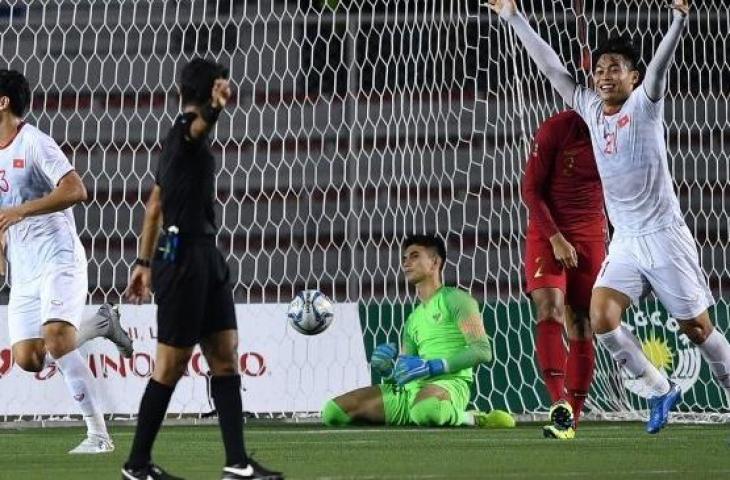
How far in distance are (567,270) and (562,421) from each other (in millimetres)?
822

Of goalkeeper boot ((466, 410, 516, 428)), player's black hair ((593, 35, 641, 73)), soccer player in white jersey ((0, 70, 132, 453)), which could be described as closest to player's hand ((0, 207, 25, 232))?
soccer player in white jersey ((0, 70, 132, 453))

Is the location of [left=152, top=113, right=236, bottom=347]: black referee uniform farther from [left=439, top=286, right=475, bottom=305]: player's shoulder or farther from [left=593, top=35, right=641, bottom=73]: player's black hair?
[left=439, top=286, right=475, bottom=305]: player's shoulder

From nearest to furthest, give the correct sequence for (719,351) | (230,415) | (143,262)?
(230,415), (143,262), (719,351)

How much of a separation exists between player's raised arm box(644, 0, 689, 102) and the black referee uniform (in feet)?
7.84

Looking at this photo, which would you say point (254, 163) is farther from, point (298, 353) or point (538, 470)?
point (538, 470)

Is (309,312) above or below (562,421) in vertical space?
above

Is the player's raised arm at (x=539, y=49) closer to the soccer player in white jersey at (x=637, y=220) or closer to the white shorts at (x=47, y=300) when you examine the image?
the soccer player in white jersey at (x=637, y=220)

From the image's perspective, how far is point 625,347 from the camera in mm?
7703

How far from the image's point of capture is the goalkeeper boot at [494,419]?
32.2 ft

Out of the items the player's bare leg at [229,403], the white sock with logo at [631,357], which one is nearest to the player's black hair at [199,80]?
the player's bare leg at [229,403]

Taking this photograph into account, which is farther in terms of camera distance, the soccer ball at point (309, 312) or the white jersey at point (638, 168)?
the soccer ball at point (309, 312)

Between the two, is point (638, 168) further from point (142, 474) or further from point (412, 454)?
point (142, 474)

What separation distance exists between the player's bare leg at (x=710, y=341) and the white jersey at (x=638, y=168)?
1.44 feet

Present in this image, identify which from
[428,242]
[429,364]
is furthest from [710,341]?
[428,242]
